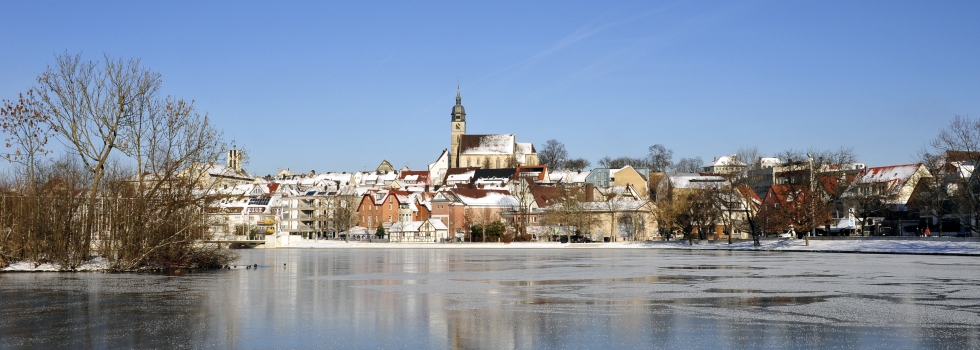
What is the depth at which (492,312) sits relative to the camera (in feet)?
59.5

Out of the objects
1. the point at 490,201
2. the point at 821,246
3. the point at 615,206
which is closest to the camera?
the point at 821,246

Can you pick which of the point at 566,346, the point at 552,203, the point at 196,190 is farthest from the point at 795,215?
the point at 566,346

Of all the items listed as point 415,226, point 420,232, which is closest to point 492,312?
point 420,232

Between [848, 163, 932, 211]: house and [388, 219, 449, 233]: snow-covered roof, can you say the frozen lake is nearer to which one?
[848, 163, 932, 211]: house

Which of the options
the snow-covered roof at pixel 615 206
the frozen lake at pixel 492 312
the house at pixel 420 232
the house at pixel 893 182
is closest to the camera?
the frozen lake at pixel 492 312

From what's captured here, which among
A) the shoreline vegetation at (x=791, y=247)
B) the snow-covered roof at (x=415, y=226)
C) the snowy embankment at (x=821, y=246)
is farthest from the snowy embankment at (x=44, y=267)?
the snow-covered roof at (x=415, y=226)

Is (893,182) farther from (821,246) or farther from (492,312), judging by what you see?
(492,312)

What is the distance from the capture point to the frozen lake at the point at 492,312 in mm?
14008

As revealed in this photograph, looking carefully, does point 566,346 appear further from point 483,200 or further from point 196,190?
point 483,200

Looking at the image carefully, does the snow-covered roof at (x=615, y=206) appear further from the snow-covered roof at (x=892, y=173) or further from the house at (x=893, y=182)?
the snow-covered roof at (x=892, y=173)

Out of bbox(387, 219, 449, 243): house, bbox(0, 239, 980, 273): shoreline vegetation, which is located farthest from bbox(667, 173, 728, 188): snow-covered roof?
Result: bbox(0, 239, 980, 273): shoreline vegetation

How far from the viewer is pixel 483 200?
381ft

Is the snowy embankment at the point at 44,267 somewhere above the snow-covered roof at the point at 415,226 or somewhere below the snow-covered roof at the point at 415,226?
below

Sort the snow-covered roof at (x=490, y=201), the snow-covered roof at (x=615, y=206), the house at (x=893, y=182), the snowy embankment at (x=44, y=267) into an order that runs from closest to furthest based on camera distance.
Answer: the snowy embankment at (x=44, y=267) → the house at (x=893, y=182) → the snow-covered roof at (x=615, y=206) → the snow-covered roof at (x=490, y=201)
